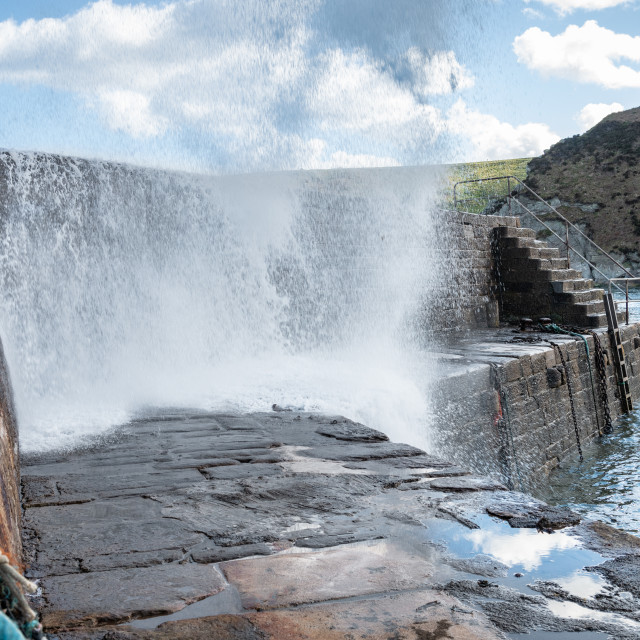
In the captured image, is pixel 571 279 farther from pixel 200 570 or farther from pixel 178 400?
pixel 200 570

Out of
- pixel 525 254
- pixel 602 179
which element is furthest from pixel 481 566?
pixel 602 179

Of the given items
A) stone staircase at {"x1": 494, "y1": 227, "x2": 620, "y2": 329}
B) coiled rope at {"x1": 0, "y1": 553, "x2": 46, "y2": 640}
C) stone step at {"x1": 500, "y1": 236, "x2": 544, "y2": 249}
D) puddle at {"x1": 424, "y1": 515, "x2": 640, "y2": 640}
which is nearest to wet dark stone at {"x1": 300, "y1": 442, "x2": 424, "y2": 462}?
puddle at {"x1": 424, "y1": 515, "x2": 640, "y2": 640}

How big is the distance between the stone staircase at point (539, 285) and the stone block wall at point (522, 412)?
1.50m

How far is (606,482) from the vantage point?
28.0ft

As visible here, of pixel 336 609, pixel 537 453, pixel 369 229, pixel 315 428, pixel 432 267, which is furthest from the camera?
pixel 432 267

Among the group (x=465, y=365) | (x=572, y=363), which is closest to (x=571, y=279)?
(x=572, y=363)

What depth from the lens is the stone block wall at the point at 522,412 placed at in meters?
7.70

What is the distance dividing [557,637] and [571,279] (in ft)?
42.2

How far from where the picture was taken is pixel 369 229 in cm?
1145

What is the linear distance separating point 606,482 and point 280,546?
690 centimetres

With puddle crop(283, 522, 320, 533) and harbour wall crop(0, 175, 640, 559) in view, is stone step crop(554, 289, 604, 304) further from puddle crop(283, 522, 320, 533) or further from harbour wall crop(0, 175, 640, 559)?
puddle crop(283, 522, 320, 533)

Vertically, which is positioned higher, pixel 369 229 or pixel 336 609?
pixel 369 229

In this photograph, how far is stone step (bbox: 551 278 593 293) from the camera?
13508 mm

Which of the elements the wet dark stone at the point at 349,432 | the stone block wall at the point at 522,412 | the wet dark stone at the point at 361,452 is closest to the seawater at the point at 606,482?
the stone block wall at the point at 522,412
